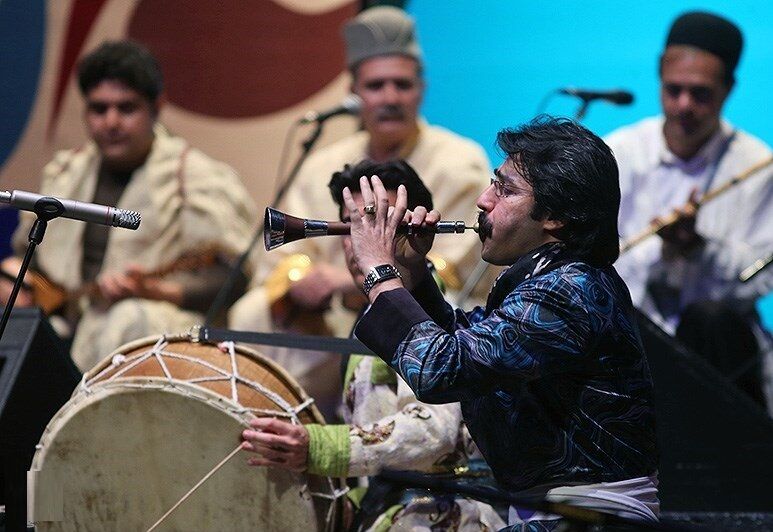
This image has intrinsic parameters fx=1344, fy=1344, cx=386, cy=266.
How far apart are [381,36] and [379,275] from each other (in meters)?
3.21

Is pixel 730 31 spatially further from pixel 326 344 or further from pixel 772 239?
pixel 326 344

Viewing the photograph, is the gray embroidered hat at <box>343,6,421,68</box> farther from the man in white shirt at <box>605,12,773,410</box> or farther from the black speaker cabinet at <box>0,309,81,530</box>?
the black speaker cabinet at <box>0,309,81,530</box>

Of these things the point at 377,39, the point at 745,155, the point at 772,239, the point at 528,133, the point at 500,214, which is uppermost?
the point at 377,39

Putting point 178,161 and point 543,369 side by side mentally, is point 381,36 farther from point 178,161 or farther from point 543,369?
point 543,369

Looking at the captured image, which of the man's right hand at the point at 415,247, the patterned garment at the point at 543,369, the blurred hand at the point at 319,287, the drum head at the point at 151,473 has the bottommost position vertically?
the drum head at the point at 151,473

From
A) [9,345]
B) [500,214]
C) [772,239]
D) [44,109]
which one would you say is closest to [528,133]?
[500,214]

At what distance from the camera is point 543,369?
2.60m

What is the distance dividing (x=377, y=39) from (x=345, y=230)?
2.96 meters

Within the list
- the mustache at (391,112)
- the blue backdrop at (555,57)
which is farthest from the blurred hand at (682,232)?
the mustache at (391,112)

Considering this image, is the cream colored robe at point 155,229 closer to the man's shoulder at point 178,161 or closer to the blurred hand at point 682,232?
the man's shoulder at point 178,161

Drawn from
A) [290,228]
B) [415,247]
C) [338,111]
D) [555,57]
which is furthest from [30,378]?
[555,57]

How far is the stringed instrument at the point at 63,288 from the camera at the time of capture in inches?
228

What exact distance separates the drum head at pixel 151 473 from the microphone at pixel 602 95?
2347mm

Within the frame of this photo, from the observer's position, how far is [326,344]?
3584 mm
